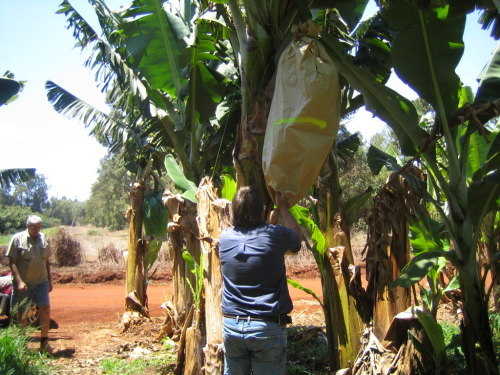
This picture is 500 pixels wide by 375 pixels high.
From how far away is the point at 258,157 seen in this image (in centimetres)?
395

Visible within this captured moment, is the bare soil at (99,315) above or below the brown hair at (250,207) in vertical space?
below

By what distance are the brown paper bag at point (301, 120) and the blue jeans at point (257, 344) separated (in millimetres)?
879

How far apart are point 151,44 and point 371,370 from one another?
421cm

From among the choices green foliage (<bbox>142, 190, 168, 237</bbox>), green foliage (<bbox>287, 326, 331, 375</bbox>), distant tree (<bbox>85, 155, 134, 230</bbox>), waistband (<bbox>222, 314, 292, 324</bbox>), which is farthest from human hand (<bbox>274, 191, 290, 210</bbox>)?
distant tree (<bbox>85, 155, 134, 230</bbox>)

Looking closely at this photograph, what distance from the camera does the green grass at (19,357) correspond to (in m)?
4.90

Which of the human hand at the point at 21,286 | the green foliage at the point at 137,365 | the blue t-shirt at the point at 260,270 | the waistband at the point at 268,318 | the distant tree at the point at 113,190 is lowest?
the green foliage at the point at 137,365

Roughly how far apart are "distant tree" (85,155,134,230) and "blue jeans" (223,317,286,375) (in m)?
26.7

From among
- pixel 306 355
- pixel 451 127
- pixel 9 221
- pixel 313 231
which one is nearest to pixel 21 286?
pixel 306 355

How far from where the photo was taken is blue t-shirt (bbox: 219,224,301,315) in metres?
3.11

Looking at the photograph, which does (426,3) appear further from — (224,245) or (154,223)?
(154,223)

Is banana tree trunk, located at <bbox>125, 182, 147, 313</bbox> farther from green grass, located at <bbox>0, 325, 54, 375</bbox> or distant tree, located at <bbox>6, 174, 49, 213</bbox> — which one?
distant tree, located at <bbox>6, 174, 49, 213</bbox>

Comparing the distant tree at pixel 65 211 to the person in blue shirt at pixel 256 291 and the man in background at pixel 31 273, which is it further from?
the person in blue shirt at pixel 256 291

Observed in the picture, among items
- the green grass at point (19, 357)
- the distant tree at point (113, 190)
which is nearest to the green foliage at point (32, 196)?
the distant tree at point (113, 190)

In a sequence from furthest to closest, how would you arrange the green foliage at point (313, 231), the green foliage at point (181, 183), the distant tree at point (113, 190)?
the distant tree at point (113, 190) → the green foliage at point (181, 183) → the green foliage at point (313, 231)
